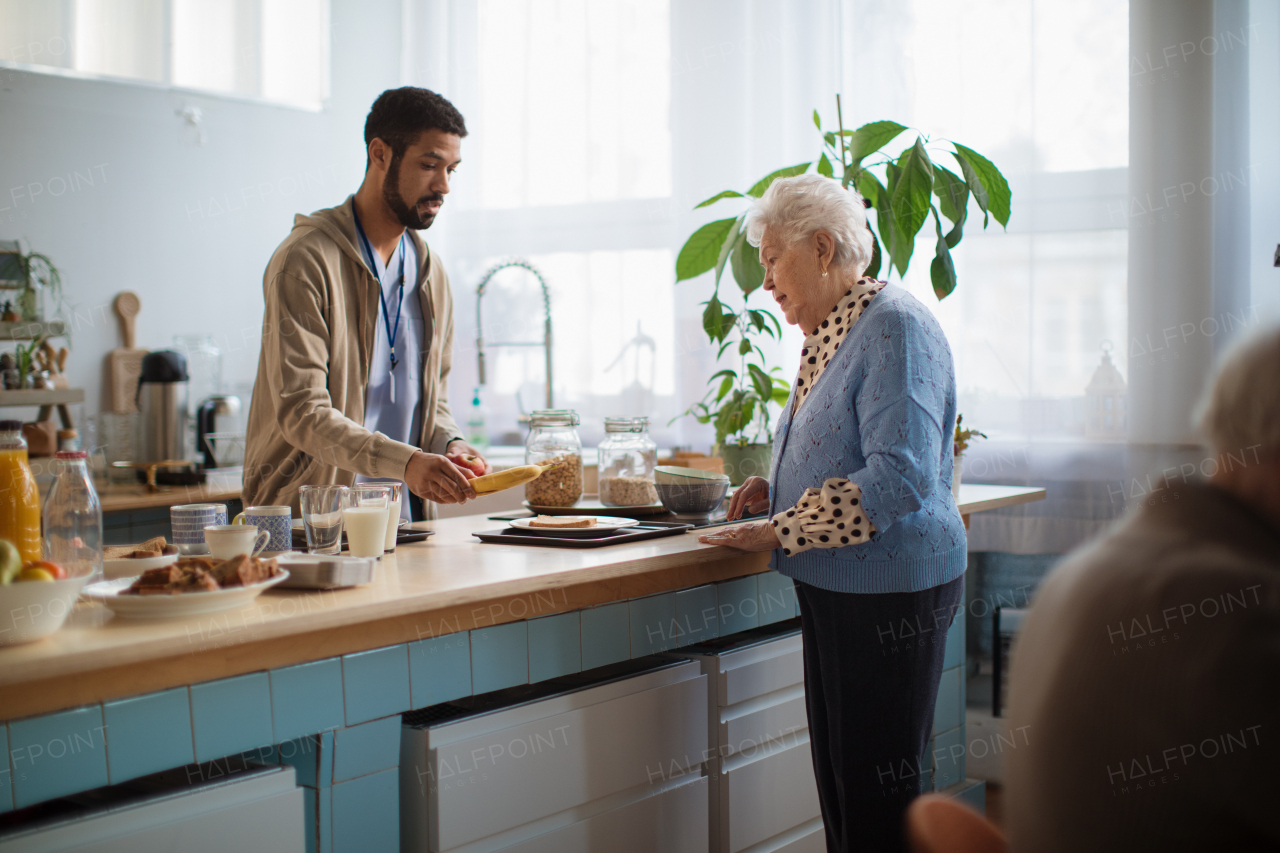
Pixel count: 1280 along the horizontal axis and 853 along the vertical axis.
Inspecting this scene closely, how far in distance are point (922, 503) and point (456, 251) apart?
10.5ft

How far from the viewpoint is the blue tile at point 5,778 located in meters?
1.09

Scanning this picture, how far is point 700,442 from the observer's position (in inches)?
154

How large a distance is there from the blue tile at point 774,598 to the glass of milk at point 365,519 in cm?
77

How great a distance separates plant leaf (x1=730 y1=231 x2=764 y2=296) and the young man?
0.80 meters

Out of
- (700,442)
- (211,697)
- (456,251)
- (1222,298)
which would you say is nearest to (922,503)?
(211,697)

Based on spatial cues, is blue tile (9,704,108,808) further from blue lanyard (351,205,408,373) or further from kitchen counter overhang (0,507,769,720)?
blue lanyard (351,205,408,373)

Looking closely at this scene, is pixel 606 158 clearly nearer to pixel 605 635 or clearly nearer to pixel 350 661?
pixel 605 635

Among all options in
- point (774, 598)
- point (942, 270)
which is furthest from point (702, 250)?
point (774, 598)

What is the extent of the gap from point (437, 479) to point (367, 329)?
551mm

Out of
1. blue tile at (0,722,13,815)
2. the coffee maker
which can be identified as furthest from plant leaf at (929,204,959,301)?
the coffee maker

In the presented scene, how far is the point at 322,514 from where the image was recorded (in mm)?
1675

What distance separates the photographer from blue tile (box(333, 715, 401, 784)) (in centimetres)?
141

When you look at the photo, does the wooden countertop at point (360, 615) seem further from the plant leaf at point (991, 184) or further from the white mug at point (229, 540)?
the plant leaf at point (991, 184)

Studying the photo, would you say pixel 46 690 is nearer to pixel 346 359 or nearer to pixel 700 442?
pixel 346 359
